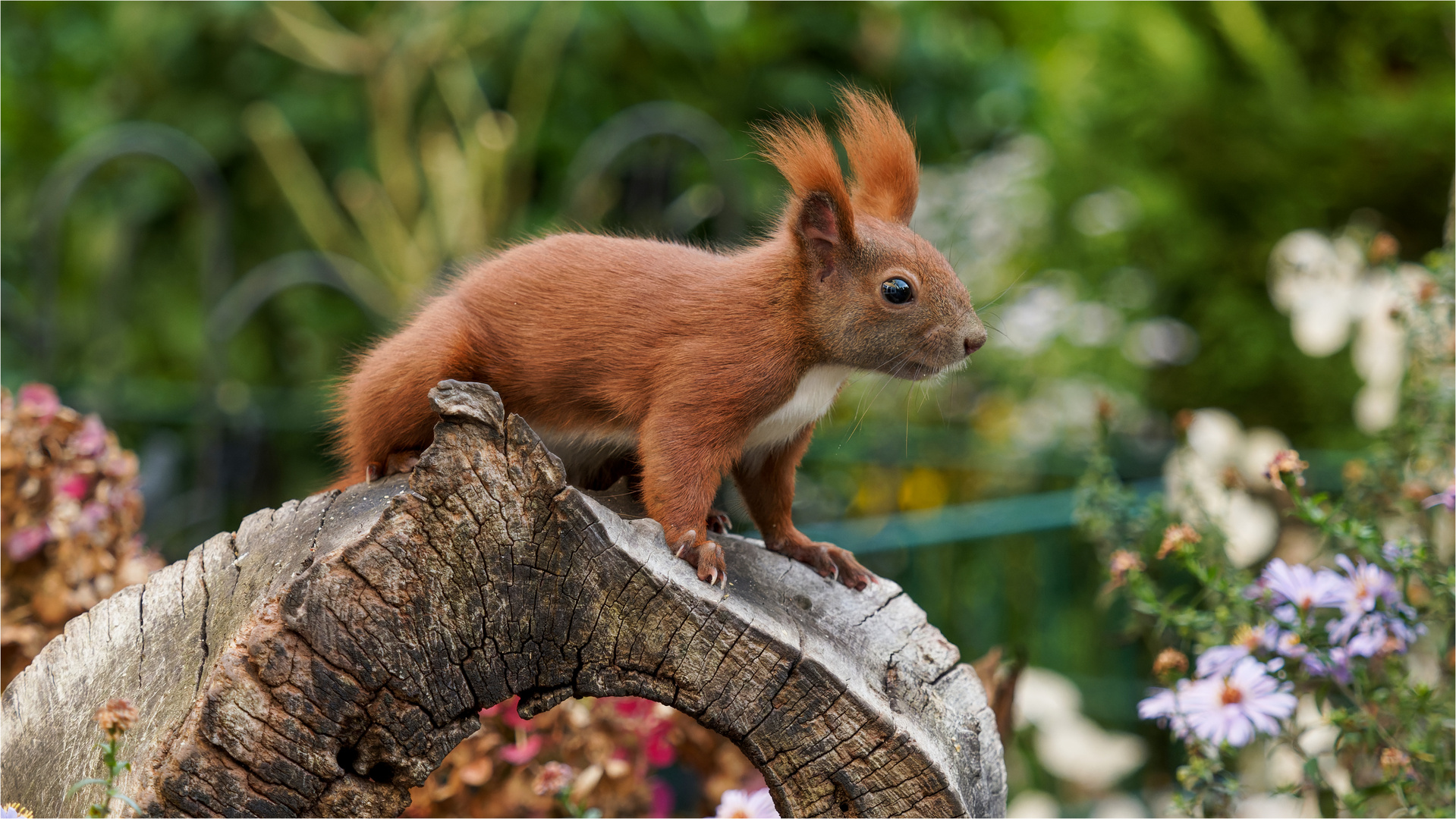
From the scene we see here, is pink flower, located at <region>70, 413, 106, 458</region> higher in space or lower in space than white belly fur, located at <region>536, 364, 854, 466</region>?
lower

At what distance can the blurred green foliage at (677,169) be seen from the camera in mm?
5367

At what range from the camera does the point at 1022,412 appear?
677 cm

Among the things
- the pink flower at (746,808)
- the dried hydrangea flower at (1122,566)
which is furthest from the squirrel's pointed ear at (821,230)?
the pink flower at (746,808)

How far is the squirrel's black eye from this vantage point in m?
2.01

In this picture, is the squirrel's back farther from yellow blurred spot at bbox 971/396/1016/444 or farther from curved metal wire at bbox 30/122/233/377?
yellow blurred spot at bbox 971/396/1016/444

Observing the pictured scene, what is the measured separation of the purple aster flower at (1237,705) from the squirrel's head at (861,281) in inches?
27.8

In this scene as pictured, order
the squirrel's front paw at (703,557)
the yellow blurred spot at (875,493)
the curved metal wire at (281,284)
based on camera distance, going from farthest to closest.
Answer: the yellow blurred spot at (875,493)
the curved metal wire at (281,284)
the squirrel's front paw at (703,557)

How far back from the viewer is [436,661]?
160cm

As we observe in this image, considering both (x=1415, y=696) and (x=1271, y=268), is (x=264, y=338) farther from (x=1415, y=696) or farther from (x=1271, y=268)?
(x=1415, y=696)

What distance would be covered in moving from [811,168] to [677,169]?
448 cm

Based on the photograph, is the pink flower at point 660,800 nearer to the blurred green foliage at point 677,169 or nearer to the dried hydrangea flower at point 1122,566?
the dried hydrangea flower at point 1122,566

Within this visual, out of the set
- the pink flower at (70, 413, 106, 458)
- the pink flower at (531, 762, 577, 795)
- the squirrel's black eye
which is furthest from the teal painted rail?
the pink flower at (70, 413, 106, 458)

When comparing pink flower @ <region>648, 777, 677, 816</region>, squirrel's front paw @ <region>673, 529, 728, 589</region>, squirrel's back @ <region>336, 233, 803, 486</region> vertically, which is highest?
squirrel's back @ <region>336, 233, 803, 486</region>

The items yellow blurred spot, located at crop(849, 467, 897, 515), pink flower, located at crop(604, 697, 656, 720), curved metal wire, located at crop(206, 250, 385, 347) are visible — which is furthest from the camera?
yellow blurred spot, located at crop(849, 467, 897, 515)
